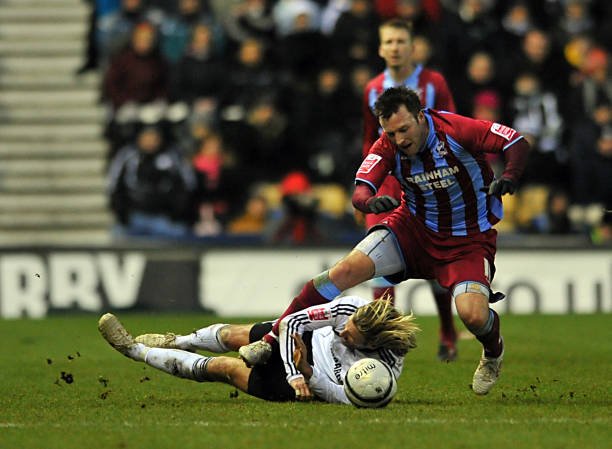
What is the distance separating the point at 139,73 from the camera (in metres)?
15.8

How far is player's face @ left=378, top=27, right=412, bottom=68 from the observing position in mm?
9242

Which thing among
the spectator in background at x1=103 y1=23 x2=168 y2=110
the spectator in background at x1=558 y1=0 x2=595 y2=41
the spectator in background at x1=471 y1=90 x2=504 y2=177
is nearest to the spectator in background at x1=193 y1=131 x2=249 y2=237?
A: the spectator in background at x1=103 y1=23 x2=168 y2=110

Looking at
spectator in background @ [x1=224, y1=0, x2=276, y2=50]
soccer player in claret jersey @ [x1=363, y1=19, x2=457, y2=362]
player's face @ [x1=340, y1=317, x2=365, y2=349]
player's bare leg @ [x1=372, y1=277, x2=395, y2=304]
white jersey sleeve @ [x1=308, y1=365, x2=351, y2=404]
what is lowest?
white jersey sleeve @ [x1=308, y1=365, x2=351, y2=404]

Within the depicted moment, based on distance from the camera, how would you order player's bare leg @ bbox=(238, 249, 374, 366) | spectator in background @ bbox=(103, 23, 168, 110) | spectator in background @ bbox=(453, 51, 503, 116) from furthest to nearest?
1. spectator in background @ bbox=(103, 23, 168, 110)
2. spectator in background @ bbox=(453, 51, 503, 116)
3. player's bare leg @ bbox=(238, 249, 374, 366)

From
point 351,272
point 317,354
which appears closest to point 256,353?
point 317,354

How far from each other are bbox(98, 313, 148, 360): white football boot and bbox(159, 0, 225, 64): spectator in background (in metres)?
9.05

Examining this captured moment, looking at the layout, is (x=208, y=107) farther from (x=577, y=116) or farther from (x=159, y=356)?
(x=159, y=356)

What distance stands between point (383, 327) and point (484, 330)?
891 millimetres

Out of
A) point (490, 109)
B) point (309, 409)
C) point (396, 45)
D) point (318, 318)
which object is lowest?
point (309, 409)

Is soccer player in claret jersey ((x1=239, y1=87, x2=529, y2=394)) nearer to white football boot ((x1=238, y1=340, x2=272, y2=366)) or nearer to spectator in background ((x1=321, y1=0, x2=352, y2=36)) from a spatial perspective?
white football boot ((x1=238, y1=340, x2=272, y2=366))

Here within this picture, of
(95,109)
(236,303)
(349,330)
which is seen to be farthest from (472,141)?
(95,109)

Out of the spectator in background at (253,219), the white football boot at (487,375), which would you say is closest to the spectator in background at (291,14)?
the spectator in background at (253,219)

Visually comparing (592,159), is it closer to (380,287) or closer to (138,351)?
(380,287)

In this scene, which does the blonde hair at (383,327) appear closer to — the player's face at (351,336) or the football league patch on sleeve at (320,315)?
the player's face at (351,336)
